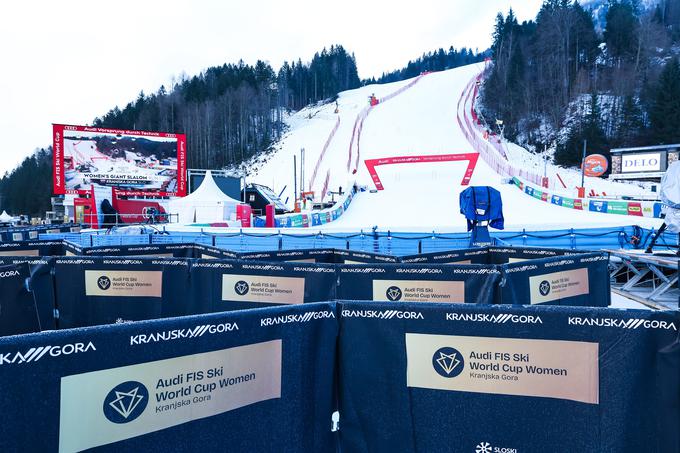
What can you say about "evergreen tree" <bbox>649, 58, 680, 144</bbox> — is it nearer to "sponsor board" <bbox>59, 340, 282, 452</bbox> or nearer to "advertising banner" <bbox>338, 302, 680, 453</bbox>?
"advertising banner" <bbox>338, 302, 680, 453</bbox>

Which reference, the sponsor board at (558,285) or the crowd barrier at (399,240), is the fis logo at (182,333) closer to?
the sponsor board at (558,285)

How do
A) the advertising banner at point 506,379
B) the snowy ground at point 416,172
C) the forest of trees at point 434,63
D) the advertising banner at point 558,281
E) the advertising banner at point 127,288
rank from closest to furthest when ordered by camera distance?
the advertising banner at point 506,379, the advertising banner at point 558,281, the advertising banner at point 127,288, the snowy ground at point 416,172, the forest of trees at point 434,63

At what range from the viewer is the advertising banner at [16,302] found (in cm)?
481

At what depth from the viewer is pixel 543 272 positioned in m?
5.50

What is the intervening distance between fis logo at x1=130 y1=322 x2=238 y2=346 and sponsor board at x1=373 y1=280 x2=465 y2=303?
2.93 metres

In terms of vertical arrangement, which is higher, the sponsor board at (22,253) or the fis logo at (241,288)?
the sponsor board at (22,253)

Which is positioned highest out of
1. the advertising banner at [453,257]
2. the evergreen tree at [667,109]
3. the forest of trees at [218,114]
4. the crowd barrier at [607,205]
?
the forest of trees at [218,114]

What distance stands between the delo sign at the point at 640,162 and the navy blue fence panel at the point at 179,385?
46.4 metres

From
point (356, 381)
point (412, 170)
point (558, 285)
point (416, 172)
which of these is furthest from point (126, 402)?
point (412, 170)

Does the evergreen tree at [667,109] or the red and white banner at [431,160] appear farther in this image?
the evergreen tree at [667,109]

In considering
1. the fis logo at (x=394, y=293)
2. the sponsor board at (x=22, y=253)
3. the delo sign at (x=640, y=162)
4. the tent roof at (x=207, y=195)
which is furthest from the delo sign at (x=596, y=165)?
the sponsor board at (x=22, y=253)

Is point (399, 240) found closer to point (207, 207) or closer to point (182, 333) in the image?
point (182, 333)

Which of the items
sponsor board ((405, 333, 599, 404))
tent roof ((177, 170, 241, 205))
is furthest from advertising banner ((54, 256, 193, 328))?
tent roof ((177, 170, 241, 205))

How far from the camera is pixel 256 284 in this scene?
5230 millimetres
